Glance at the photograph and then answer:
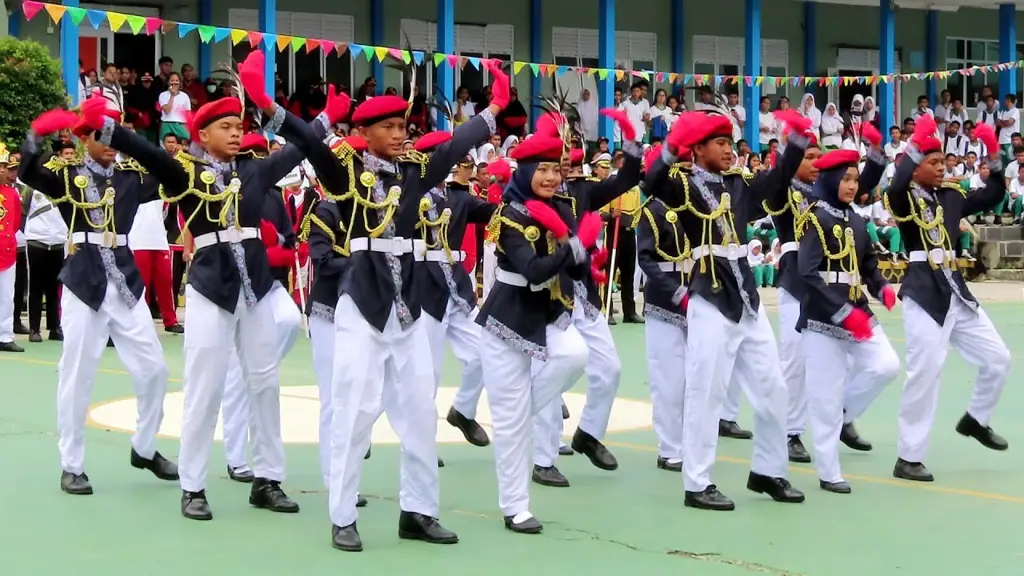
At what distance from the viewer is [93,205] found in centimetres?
895

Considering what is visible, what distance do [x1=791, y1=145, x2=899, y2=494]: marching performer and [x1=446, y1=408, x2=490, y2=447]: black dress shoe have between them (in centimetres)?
224

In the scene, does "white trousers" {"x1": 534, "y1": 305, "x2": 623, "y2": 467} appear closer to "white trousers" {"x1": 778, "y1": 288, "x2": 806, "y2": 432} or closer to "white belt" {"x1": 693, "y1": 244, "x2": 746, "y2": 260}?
"white belt" {"x1": 693, "y1": 244, "x2": 746, "y2": 260}

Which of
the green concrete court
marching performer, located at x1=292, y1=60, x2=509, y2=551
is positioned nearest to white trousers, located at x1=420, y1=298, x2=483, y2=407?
the green concrete court

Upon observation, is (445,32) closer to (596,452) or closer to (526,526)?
(596,452)

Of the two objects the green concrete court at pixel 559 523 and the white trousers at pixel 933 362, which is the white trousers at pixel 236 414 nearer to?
the green concrete court at pixel 559 523

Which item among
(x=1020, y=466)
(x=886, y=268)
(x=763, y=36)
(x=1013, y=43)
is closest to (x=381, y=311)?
(x=1020, y=466)

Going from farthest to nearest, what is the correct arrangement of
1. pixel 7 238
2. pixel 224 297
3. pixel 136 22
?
1. pixel 136 22
2. pixel 7 238
3. pixel 224 297

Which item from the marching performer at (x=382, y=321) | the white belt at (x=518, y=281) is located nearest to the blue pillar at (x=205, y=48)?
the white belt at (x=518, y=281)

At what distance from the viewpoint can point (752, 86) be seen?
28.9 m

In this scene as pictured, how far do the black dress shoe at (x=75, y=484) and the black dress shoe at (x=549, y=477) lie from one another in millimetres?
2495

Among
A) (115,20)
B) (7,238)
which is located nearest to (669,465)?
(7,238)

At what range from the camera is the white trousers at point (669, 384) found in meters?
9.46

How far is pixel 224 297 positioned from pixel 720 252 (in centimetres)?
261

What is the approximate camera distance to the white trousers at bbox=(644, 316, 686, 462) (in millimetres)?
9461
